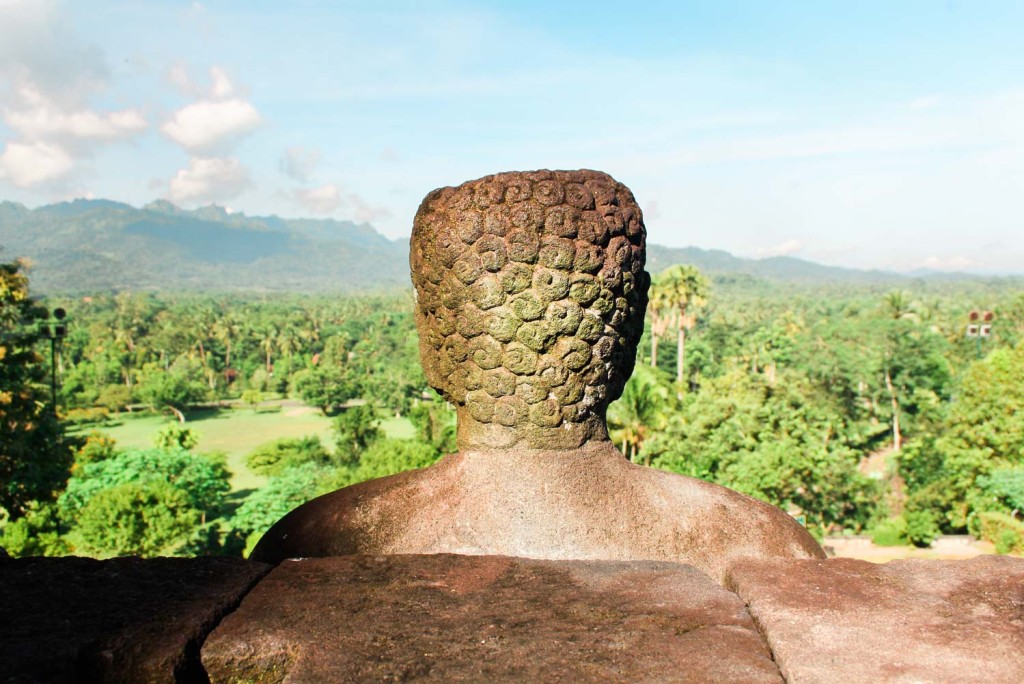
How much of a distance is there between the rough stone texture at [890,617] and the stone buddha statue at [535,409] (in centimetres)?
88

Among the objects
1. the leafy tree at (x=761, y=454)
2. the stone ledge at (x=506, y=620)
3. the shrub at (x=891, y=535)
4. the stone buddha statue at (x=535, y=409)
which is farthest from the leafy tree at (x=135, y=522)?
the shrub at (x=891, y=535)

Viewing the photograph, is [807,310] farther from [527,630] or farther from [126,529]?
[527,630]

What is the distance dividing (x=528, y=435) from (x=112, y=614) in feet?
7.21

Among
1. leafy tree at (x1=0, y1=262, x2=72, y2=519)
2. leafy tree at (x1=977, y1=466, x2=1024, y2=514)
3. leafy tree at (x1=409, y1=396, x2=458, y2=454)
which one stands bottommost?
leafy tree at (x1=409, y1=396, x2=458, y2=454)

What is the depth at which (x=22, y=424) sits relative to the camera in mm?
16578

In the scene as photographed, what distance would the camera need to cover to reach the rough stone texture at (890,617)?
2.34m

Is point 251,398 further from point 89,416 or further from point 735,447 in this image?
point 735,447

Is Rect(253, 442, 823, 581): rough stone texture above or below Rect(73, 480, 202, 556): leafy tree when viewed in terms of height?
above

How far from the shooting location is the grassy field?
60.2 meters

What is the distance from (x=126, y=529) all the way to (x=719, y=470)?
64.0 ft

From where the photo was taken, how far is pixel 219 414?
7781 centimetres

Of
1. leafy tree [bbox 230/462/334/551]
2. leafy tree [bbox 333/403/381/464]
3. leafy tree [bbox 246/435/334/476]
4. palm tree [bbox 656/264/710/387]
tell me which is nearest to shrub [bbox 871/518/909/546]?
palm tree [bbox 656/264/710/387]

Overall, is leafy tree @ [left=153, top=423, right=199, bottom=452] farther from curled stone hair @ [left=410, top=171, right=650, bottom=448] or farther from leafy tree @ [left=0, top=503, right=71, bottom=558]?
curled stone hair @ [left=410, top=171, right=650, bottom=448]

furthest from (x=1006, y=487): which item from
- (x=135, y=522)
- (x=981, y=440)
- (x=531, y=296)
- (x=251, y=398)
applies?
(x=251, y=398)
